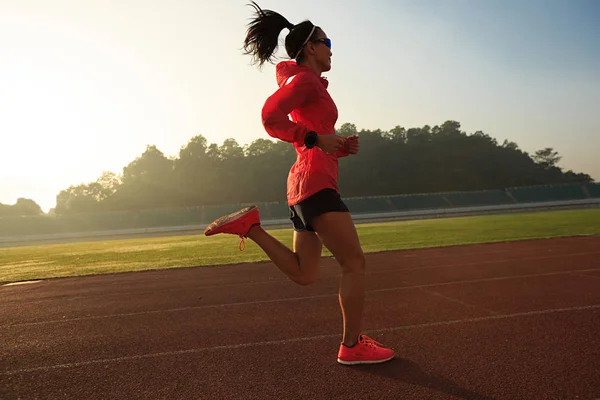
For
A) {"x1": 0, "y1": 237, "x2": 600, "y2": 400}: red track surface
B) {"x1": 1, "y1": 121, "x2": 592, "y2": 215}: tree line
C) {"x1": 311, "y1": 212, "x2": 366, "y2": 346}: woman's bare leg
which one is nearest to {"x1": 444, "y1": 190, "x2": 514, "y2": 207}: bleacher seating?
{"x1": 1, "y1": 121, "x2": 592, "y2": 215}: tree line

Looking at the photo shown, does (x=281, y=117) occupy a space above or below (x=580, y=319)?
above

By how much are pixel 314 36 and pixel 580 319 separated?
3619mm

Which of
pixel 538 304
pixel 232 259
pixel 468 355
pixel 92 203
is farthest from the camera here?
pixel 92 203

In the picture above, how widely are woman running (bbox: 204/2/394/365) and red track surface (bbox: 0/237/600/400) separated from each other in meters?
0.52

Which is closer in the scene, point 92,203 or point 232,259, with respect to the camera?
point 232,259

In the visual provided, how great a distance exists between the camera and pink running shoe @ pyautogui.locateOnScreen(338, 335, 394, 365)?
3490 mm

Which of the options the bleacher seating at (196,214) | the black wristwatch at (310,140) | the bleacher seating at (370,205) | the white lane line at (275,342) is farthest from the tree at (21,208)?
the black wristwatch at (310,140)

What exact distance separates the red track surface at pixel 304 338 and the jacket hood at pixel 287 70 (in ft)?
6.72

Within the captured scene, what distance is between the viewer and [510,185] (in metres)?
88.6

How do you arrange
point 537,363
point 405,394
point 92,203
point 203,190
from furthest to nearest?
point 203,190 < point 92,203 < point 537,363 < point 405,394

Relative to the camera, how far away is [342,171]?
269 ft

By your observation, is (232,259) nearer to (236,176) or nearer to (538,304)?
(538,304)

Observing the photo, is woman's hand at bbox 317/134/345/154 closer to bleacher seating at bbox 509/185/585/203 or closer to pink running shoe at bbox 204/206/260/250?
pink running shoe at bbox 204/206/260/250

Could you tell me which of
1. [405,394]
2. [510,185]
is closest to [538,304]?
[405,394]
